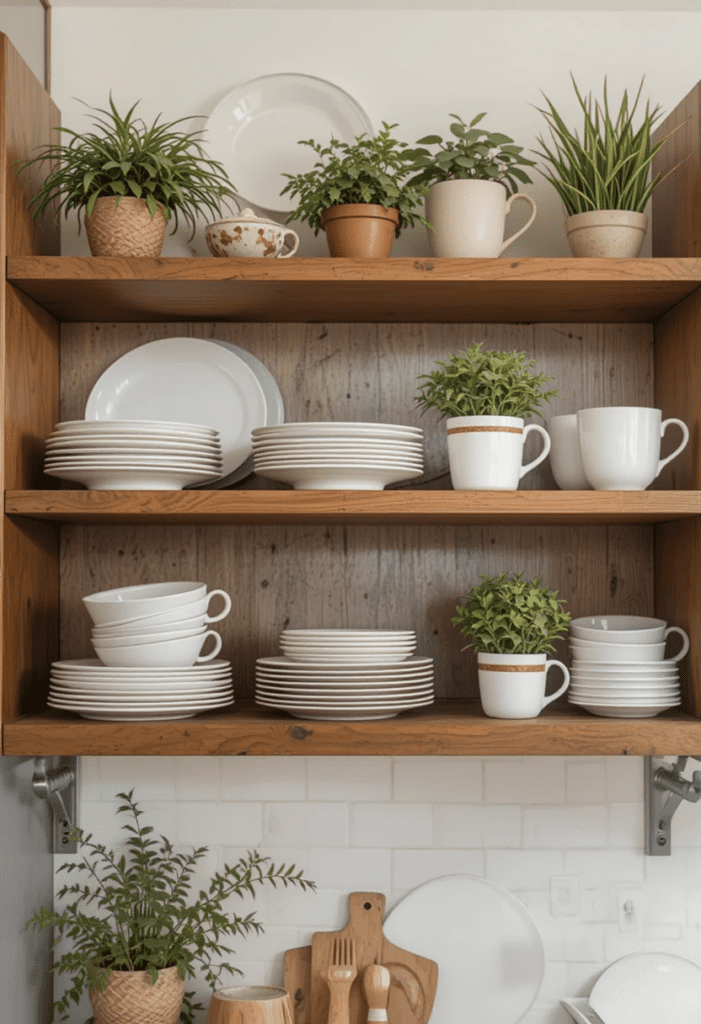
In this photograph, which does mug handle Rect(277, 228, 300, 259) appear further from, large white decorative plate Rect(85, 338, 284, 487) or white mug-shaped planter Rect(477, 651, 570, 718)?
white mug-shaped planter Rect(477, 651, 570, 718)

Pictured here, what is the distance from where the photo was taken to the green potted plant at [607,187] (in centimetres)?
158

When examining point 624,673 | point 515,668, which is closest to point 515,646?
point 515,668

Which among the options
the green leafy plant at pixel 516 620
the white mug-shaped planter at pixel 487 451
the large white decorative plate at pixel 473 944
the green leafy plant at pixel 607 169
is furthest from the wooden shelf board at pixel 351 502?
the large white decorative plate at pixel 473 944

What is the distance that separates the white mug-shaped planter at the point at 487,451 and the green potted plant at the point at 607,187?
34 centimetres

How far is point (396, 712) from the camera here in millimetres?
1516

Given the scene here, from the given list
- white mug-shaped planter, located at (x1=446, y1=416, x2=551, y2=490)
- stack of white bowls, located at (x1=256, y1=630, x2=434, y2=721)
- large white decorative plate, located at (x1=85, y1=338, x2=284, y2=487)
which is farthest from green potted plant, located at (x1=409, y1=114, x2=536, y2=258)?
stack of white bowls, located at (x1=256, y1=630, x2=434, y2=721)

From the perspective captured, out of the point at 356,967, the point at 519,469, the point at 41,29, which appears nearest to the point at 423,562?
the point at 519,469

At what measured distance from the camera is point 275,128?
1.79 metres

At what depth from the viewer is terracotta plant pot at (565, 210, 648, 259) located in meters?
1.57

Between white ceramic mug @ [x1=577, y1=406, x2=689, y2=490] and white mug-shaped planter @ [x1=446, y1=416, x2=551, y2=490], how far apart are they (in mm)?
118

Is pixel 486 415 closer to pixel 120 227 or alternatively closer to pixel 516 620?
pixel 516 620

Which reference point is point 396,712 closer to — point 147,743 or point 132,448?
point 147,743

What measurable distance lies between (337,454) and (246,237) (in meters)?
0.38

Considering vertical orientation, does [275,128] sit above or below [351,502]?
above
